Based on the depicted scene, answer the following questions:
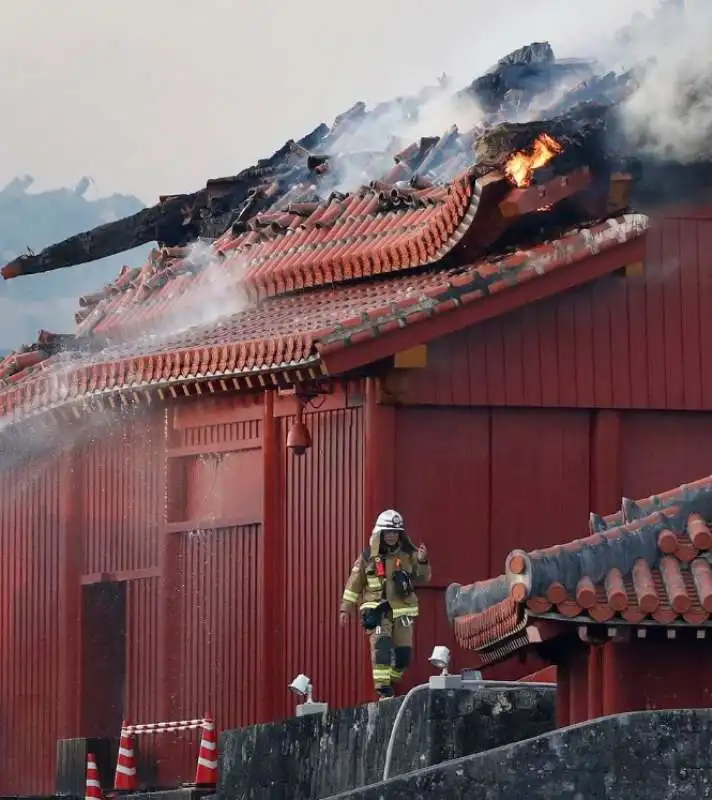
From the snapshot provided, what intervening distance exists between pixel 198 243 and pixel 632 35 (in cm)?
724

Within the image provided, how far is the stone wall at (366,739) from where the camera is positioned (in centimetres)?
2106

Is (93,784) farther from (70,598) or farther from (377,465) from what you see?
(377,465)

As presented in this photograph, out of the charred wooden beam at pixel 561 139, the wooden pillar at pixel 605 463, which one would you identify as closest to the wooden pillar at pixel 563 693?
the wooden pillar at pixel 605 463

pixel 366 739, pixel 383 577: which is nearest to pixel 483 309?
pixel 383 577

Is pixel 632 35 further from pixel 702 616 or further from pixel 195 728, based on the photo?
pixel 702 616

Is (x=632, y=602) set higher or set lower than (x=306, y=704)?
higher

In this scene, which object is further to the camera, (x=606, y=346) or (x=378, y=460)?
(x=606, y=346)

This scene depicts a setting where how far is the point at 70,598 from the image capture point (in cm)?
3158

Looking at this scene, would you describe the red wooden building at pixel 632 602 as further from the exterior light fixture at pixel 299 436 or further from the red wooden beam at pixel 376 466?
the exterior light fixture at pixel 299 436

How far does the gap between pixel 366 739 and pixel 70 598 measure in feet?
33.0

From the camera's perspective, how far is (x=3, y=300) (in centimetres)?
7144

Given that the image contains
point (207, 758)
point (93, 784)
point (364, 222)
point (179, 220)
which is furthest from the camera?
point (179, 220)

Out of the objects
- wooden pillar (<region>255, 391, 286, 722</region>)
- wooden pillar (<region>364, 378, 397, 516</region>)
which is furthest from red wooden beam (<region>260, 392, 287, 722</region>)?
wooden pillar (<region>364, 378, 397, 516</region>)

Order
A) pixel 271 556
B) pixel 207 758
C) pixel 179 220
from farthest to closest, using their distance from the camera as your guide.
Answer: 1. pixel 179 220
2. pixel 271 556
3. pixel 207 758
